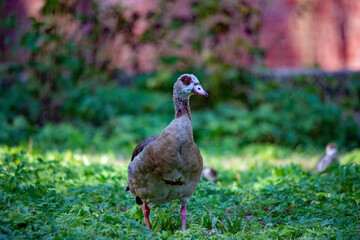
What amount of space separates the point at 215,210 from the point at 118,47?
7359 millimetres

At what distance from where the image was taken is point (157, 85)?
1130 cm

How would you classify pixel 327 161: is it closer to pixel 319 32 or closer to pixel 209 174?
pixel 209 174

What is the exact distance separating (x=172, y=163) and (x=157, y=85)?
24.6ft

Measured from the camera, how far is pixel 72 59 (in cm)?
1016

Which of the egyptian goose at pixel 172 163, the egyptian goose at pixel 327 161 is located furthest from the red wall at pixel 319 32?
the egyptian goose at pixel 172 163

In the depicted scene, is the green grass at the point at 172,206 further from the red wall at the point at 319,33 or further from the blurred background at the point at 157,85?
→ the red wall at the point at 319,33

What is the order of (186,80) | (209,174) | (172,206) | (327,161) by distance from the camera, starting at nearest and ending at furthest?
(186,80), (172,206), (209,174), (327,161)

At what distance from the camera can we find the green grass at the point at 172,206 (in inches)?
150

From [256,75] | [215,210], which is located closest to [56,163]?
[215,210]

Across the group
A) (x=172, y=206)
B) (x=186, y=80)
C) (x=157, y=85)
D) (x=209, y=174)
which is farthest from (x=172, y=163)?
(x=157, y=85)

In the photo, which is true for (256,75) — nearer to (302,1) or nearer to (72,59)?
(72,59)

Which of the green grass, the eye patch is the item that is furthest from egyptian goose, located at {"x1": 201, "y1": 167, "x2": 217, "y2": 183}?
the eye patch

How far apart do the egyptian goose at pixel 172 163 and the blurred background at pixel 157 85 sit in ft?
14.9

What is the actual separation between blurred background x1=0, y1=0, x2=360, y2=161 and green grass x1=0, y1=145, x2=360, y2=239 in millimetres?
2959
